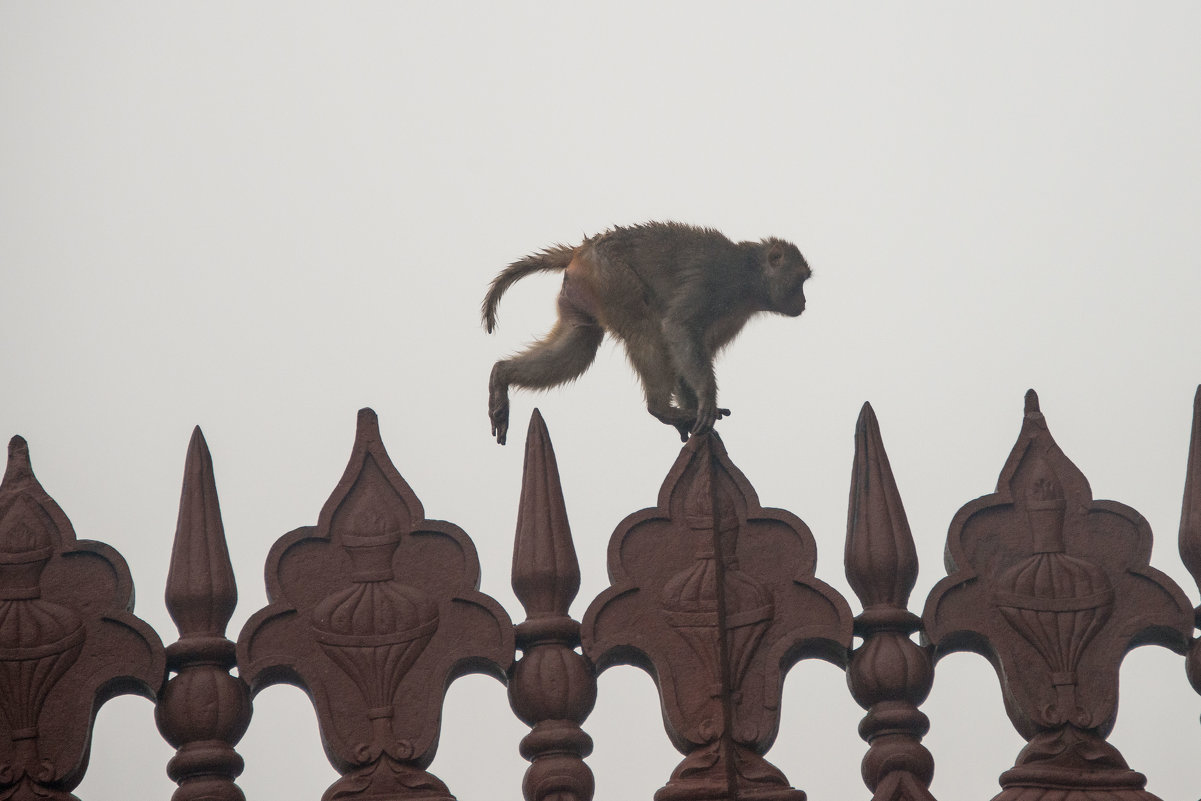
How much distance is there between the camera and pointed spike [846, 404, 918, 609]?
18.0 feet

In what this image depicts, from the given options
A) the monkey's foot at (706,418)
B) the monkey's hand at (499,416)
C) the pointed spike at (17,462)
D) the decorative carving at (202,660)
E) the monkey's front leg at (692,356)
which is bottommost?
the decorative carving at (202,660)

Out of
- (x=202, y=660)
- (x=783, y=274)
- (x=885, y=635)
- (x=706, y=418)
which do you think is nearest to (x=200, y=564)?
(x=202, y=660)

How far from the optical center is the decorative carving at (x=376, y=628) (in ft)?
17.2

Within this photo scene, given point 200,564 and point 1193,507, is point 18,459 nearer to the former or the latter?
point 200,564

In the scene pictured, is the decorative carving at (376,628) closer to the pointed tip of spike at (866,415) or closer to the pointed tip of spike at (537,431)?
the pointed tip of spike at (537,431)

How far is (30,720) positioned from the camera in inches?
204

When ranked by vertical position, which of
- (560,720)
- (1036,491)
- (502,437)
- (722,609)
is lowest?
(560,720)

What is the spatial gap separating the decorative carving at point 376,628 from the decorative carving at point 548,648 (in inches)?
4.1

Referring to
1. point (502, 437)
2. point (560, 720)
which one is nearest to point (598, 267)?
point (502, 437)

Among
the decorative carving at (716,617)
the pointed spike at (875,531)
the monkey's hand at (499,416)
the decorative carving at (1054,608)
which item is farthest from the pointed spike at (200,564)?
the decorative carving at (1054,608)

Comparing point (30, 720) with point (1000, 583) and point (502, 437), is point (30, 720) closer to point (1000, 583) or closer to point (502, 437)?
point (502, 437)

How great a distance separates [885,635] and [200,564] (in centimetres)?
219

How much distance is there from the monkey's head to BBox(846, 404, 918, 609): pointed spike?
1.50m

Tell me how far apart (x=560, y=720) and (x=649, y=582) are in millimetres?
532
